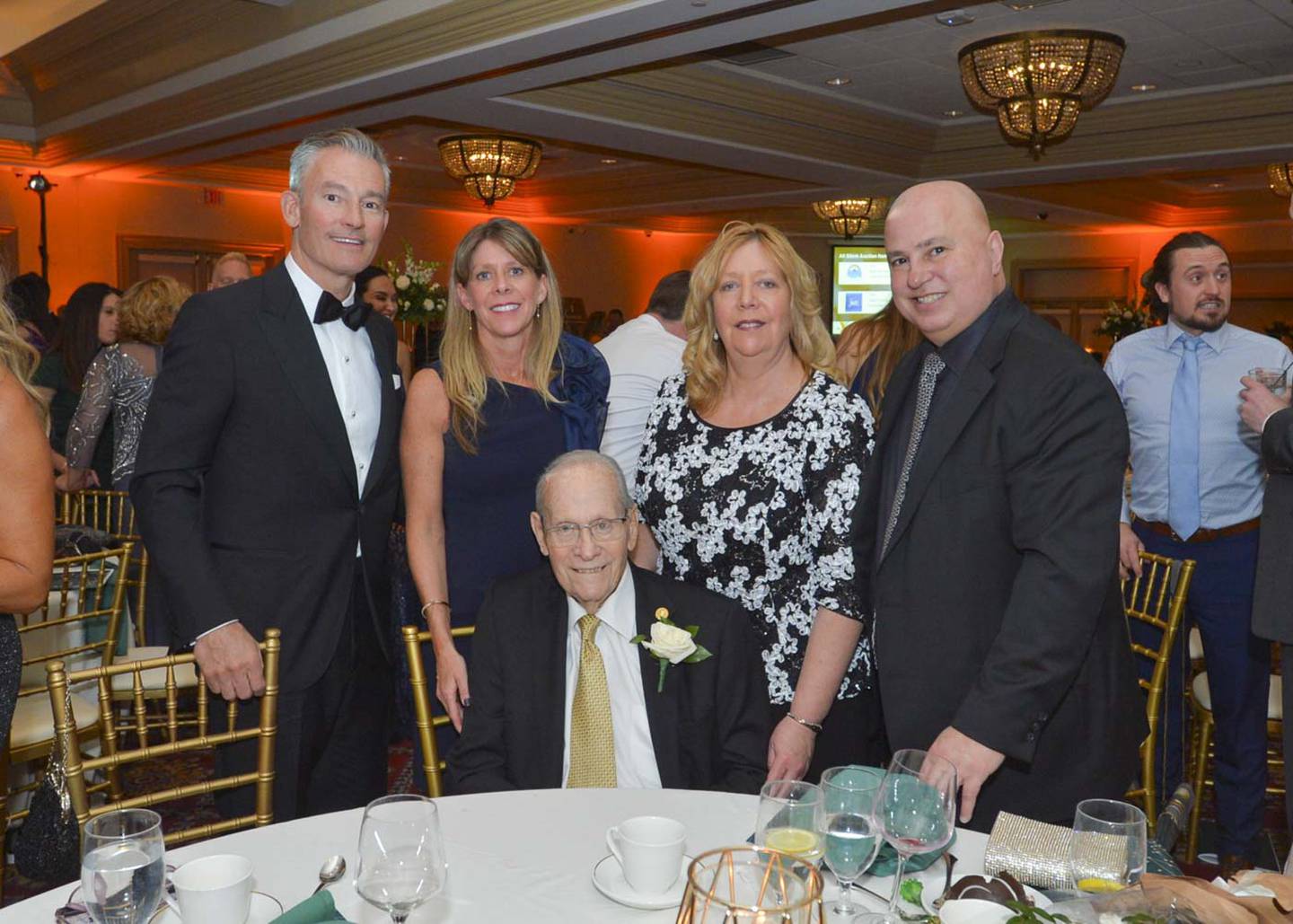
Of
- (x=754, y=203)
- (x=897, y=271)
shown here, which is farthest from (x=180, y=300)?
(x=754, y=203)

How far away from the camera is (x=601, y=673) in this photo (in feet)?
7.20

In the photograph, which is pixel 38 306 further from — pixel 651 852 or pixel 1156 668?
pixel 651 852

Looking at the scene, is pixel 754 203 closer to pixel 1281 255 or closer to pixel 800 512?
pixel 1281 255

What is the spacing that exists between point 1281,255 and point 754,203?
24.5ft

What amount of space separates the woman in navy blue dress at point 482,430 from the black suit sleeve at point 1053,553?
1180 mm

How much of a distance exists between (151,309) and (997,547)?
4252mm

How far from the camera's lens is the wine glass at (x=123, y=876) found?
1.26m

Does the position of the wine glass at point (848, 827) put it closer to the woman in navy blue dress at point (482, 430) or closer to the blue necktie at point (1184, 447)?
the woman in navy blue dress at point (482, 430)

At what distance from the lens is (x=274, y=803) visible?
2.51 meters

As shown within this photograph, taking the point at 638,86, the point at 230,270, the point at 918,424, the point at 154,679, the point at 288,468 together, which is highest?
the point at 638,86

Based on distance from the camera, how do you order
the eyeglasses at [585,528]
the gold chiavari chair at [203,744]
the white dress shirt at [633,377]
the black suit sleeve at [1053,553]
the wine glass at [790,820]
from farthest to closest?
the white dress shirt at [633,377], the eyeglasses at [585,528], the gold chiavari chair at [203,744], the black suit sleeve at [1053,553], the wine glass at [790,820]

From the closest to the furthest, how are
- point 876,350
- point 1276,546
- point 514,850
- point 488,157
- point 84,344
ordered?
1. point 514,850
2. point 1276,546
3. point 876,350
4. point 84,344
5. point 488,157

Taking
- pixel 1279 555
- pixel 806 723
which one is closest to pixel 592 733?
pixel 806 723

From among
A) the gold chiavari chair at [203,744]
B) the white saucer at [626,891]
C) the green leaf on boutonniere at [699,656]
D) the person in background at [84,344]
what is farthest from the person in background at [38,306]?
the white saucer at [626,891]
